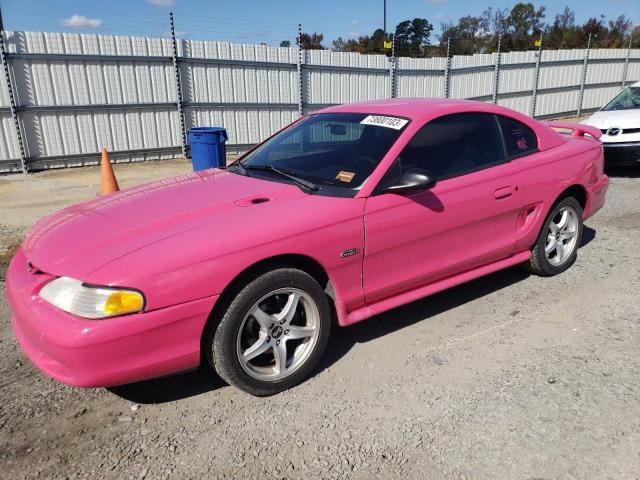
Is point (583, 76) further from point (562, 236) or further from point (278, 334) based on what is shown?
point (278, 334)

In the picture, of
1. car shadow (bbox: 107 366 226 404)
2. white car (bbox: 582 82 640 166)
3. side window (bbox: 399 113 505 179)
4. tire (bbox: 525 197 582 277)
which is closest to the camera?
car shadow (bbox: 107 366 226 404)

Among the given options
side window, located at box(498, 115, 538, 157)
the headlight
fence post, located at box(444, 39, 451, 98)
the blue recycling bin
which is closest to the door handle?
side window, located at box(498, 115, 538, 157)

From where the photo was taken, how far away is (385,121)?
11.9 ft

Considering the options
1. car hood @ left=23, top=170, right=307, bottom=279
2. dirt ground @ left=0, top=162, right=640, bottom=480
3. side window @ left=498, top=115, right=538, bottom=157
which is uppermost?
side window @ left=498, top=115, right=538, bottom=157

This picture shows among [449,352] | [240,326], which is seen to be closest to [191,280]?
[240,326]

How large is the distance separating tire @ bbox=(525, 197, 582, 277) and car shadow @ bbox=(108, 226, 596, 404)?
0.76 ft

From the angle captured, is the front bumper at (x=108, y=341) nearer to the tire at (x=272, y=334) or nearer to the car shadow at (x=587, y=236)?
the tire at (x=272, y=334)

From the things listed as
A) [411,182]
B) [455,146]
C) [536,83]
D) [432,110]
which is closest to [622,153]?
[455,146]

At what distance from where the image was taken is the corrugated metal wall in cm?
1004

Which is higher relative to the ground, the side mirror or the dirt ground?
the side mirror

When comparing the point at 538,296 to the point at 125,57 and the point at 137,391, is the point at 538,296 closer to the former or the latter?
the point at 137,391

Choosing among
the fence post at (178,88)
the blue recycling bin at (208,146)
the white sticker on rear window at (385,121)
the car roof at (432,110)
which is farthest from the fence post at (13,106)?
the white sticker on rear window at (385,121)

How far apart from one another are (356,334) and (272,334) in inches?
37.7

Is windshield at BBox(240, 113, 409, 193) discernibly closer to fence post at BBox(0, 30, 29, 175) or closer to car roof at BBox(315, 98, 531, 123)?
car roof at BBox(315, 98, 531, 123)
